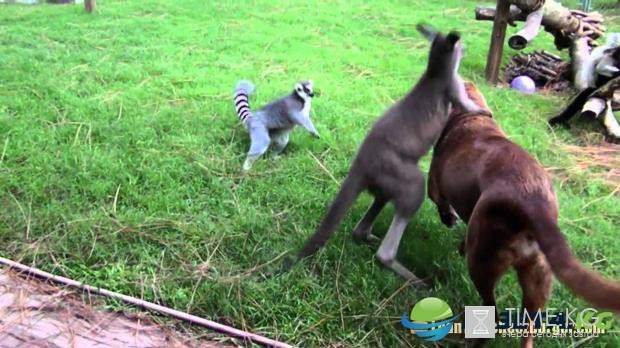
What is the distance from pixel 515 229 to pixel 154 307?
2.12 meters

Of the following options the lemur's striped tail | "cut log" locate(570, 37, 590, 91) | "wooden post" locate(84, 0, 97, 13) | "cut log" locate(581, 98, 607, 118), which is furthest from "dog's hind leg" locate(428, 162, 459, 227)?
"wooden post" locate(84, 0, 97, 13)

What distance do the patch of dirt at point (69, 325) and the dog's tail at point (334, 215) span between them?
2.78 ft

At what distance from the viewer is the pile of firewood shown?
7.91 metres

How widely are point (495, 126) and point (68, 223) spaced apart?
3.12 m

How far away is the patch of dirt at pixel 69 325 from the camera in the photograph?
3.20m

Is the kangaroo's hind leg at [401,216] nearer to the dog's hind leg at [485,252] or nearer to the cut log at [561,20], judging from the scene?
the dog's hind leg at [485,252]

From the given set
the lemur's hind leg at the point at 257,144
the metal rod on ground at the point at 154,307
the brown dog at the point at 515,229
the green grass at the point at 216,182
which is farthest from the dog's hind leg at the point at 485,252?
the lemur's hind leg at the point at 257,144

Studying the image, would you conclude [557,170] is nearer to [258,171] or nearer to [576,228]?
[576,228]

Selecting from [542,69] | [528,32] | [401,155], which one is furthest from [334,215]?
[542,69]

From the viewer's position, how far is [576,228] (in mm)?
4398

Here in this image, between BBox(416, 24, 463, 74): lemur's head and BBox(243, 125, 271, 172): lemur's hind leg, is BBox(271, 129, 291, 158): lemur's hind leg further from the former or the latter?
BBox(416, 24, 463, 74): lemur's head

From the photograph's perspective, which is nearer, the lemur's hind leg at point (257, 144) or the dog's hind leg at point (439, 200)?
the dog's hind leg at point (439, 200)

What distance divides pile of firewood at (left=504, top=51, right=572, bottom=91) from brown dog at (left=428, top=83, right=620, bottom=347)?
16.4 feet

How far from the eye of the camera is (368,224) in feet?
13.4
